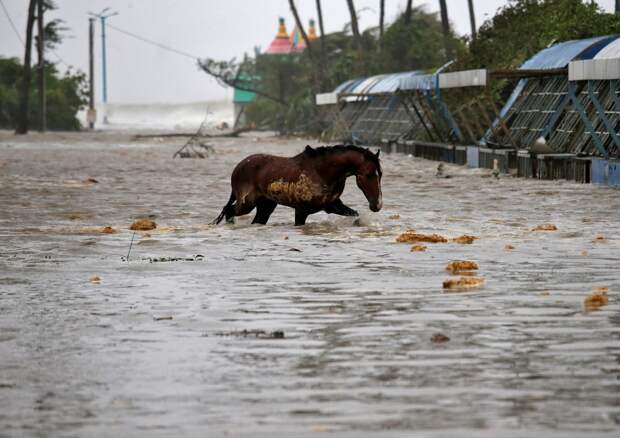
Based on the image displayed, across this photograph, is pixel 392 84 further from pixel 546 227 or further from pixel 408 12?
pixel 546 227

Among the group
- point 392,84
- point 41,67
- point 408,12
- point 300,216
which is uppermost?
point 408,12

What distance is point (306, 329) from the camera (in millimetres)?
8898

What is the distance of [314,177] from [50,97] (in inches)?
3116

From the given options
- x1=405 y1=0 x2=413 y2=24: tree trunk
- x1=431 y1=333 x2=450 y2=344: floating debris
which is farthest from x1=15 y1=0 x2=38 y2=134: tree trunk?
x1=431 y1=333 x2=450 y2=344: floating debris

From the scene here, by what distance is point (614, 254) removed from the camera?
13414 mm

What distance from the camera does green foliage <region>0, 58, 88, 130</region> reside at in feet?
303

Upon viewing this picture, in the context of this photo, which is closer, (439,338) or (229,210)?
(439,338)

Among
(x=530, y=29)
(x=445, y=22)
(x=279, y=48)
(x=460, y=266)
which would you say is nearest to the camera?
(x=460, y=266)

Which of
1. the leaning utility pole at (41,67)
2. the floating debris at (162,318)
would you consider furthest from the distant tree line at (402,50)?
the floating debris at (162,318)

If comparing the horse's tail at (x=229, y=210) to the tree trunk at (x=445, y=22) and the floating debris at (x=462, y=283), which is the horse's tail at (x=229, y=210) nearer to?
the floating debris at (x=462, y=283)

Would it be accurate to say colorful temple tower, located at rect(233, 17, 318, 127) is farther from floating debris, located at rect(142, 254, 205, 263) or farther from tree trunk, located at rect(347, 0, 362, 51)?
floating debris, located at rect(142, 254, 205, 263)

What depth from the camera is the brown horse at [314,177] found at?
16.4 m

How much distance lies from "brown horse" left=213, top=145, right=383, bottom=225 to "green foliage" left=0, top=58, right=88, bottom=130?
7646 centimetres

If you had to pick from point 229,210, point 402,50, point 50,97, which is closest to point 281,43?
point 50,97
